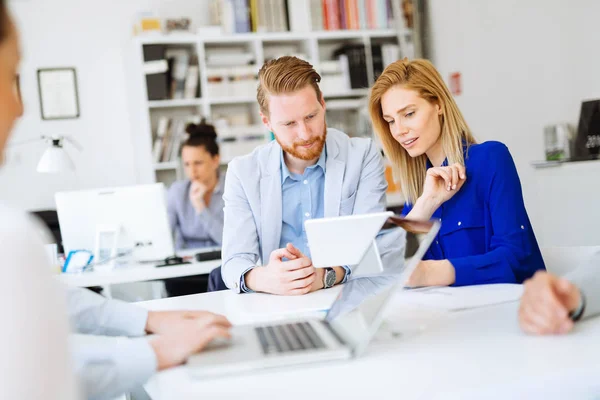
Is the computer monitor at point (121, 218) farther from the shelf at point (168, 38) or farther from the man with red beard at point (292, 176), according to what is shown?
the shelf at point (168, 38)

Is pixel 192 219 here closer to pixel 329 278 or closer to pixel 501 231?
pixel 329 278

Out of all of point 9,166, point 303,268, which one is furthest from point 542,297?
point 9,166

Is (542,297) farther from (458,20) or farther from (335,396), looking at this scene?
(458,20)

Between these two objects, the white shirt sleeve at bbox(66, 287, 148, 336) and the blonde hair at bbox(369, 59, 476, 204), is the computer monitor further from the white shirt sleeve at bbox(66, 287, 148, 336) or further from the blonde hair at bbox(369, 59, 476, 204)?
the white shirt sleeve at bbox(66, 287, 148, 336)

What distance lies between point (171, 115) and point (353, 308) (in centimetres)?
444

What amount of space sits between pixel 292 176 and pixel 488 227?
73cm

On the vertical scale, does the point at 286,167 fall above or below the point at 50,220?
above

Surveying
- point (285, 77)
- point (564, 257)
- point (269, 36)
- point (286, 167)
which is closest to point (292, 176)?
point (286, 167)

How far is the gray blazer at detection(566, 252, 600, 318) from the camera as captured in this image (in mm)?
1181

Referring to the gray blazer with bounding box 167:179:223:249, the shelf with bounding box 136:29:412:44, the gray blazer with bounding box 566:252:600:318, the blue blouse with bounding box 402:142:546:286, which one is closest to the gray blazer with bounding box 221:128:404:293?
the blue blouse with bounding box 402:142:546:286

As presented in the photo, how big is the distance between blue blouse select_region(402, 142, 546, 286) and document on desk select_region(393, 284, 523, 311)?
79 millimetres

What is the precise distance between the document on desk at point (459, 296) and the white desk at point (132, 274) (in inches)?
62.7

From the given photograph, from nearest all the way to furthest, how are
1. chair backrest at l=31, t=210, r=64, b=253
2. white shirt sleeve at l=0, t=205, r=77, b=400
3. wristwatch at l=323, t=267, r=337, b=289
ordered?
white shirt sleeve at l=0, t=205, r=77, b=400 < wristwatch at l=323, t=267, r=337, b=289 < chair backrest at l=31, t=210, r=64, b=253

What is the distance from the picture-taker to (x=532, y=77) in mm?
4438
